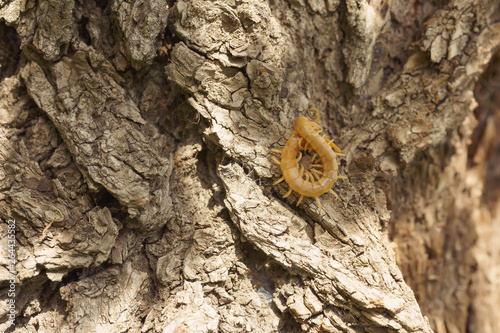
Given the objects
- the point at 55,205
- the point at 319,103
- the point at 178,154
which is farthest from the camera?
the point at 319,103

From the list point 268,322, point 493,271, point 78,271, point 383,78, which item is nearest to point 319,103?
point 383,78

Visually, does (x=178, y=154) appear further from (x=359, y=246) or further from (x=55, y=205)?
(x=359, y=246)

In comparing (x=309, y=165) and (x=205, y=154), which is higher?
(x=309, y=165)

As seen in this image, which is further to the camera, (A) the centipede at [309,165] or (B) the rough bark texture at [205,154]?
(A) the centipede at [309,165]

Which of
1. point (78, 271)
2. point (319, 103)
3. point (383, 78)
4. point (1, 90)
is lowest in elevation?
point (78, 271)
